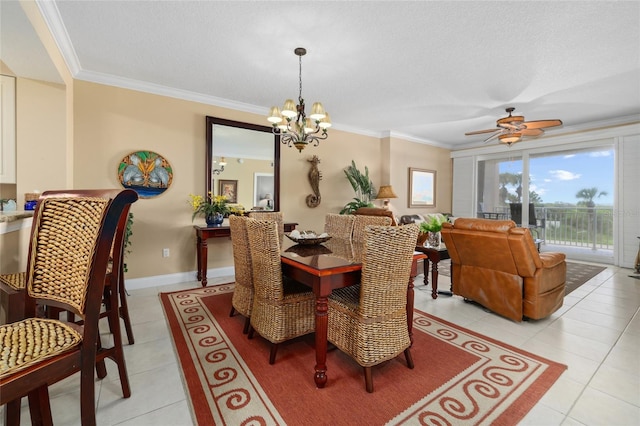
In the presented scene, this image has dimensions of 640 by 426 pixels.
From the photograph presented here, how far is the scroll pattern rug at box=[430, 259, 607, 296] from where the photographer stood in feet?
13.0

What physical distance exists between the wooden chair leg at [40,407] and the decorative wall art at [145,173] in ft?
9.10

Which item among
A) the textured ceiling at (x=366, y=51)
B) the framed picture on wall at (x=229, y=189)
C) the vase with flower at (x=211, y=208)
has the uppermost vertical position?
the textured ceiling at (x=366, y=51)

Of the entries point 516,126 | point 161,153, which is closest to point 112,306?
point 161,153

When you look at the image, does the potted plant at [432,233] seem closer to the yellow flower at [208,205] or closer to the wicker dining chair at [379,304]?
the wicker dining chair at [379,304]

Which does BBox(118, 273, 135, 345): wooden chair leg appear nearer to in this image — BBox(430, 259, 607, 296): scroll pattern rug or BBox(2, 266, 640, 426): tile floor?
BBox(2, 266, 640, 426): tile floor

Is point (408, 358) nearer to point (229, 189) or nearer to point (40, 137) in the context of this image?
point (229, 189)

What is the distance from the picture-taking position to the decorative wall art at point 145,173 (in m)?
3.49

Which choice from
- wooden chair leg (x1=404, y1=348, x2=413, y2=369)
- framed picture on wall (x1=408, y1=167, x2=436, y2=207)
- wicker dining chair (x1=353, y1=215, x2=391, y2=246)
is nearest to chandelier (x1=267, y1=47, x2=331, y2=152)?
wicker dining chair (x1=353, y1=215, x2=391, y2=246)

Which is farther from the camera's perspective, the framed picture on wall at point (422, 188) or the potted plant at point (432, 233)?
the framed picture on wall at point (422, 188)

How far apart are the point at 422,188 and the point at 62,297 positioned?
21.4 feet

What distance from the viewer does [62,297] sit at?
1.10m

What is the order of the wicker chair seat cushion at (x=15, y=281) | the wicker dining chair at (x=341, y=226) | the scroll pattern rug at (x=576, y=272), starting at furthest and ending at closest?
the scroll pattern rug at (x=576, y=272), the wicker dining chair at (x=341, y=226), the wicker chair seat cushion at (x=15, y=281)

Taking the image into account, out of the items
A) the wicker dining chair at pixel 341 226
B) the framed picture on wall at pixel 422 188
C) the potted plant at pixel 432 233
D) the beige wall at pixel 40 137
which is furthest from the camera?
the framed picture on wall at pixel 422 188

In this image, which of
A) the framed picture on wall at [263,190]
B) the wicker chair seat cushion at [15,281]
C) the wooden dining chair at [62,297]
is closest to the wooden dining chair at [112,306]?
the wicker chair seat cushion at [15,281]
